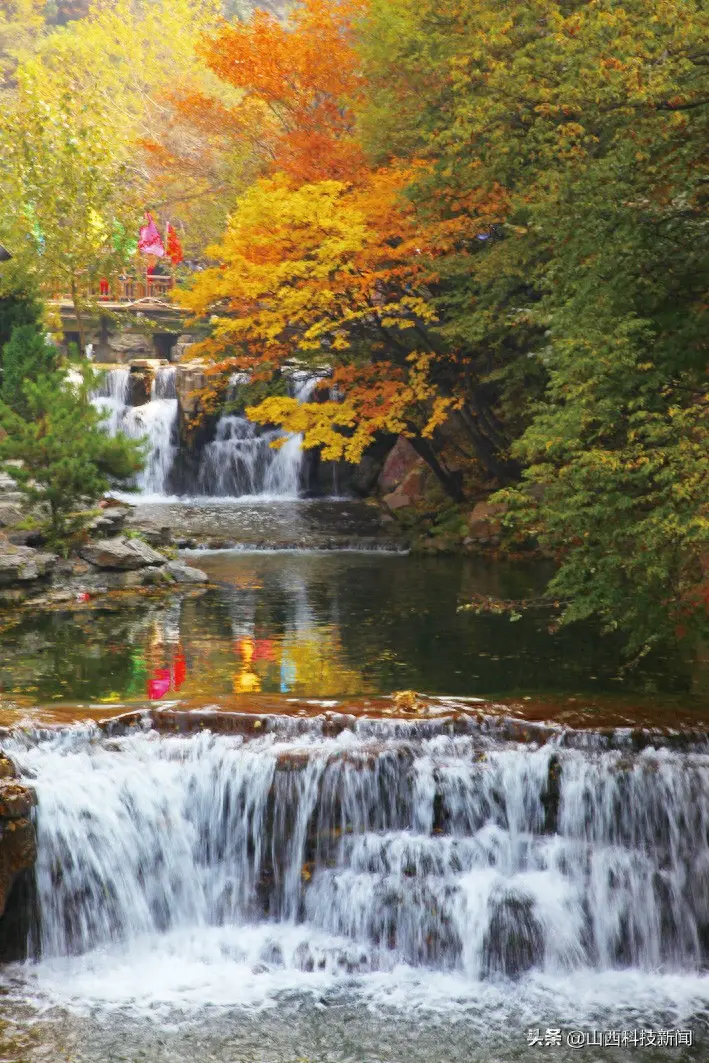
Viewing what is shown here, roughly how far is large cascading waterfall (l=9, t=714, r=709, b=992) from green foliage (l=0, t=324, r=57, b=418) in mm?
15665

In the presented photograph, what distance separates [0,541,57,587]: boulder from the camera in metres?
18.9

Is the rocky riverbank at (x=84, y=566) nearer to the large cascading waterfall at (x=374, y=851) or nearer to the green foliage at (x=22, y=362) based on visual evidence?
the green foliage at (x=22, y=362)

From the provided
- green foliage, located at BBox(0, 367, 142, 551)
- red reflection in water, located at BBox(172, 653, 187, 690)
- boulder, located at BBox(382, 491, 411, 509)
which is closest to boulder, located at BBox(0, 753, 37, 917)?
red reflection in water, located at BBox(172, 653, 187, 690)

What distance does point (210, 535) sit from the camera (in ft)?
86.6

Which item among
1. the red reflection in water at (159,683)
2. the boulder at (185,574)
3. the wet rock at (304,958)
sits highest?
the boulder at (185,574)

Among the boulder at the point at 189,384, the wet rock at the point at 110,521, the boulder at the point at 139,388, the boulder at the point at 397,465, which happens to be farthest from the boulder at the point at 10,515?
the boulder at the point at 139,388

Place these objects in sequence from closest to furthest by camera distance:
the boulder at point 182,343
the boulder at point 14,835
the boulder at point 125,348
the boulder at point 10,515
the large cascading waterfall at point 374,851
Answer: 1. the boulder at point 14,835
2. the large cascading waterfall at point 374,851
3. the boulder at point 10,515
4. the boulder at point 182,343
5. the boulder at point 125,348

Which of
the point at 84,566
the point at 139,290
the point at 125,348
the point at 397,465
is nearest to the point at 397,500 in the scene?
the point at 397,465

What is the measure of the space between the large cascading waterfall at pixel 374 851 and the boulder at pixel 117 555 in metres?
9.03

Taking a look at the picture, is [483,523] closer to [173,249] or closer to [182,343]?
[182,343]

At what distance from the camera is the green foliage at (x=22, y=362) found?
1019 inches

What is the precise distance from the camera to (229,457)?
33.3 metres

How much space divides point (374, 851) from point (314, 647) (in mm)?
5080

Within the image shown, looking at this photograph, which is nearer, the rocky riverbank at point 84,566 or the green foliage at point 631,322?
the green foliage at point 631,322
